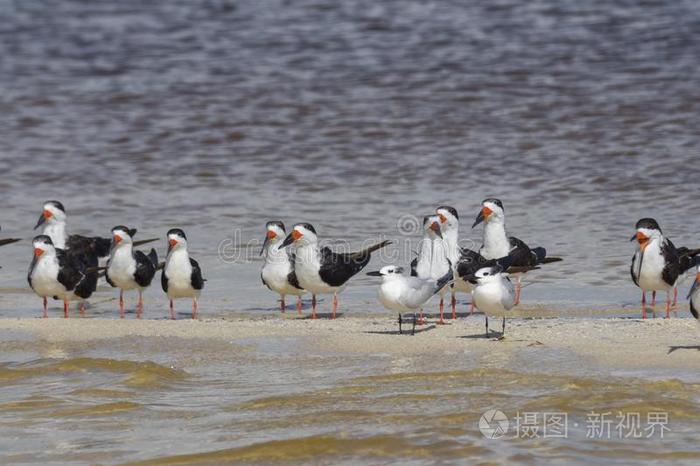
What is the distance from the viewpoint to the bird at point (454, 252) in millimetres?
10593

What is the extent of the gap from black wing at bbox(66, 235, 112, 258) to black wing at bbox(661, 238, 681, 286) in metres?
5.00

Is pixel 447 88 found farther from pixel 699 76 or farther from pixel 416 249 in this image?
pixel 416 249

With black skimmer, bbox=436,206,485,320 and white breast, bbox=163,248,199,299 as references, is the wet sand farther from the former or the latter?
white breast, bbox=163,248,199,299

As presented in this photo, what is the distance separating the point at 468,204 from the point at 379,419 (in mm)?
7667

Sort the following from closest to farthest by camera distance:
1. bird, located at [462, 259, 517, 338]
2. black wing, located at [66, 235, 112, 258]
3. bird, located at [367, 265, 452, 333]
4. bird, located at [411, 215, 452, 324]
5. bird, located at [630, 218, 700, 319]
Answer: bird, located at [462, 259, 517, 338]
bird, located at [367, 265, 452, 333]
bird, located at [411, 215, 452, 324]
bird, located at [630, 218, 700, 319]
black wing, located at [66, 235, 112, 258]

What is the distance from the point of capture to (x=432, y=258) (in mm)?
10352

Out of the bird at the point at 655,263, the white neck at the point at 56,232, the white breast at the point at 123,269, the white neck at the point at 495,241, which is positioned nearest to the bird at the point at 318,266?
the white neck at the point at 495,241

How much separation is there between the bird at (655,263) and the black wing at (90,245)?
4.80 m

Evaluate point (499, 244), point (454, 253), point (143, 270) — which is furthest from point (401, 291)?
point (143, 270)

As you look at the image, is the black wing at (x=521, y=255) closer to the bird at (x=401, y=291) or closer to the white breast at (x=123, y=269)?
the bird at (x=401, y=291)

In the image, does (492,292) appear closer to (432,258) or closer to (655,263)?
(432,258)

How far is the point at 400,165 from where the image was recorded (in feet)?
55.1

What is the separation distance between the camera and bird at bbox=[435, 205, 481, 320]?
10593mm

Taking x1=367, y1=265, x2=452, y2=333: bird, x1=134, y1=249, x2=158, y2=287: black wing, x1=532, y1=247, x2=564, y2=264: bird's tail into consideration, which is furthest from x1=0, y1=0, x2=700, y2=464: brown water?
x1=367, y1=265, x2=452, y2=333: bird
